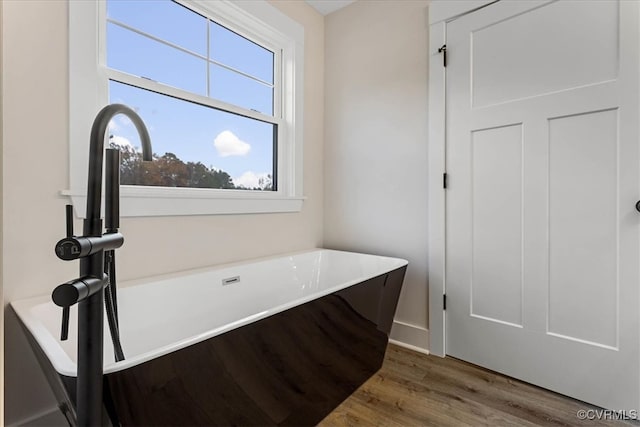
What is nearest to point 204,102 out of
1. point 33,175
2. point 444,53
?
point 33,175

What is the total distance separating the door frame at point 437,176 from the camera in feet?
6.97

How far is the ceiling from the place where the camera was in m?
2.59

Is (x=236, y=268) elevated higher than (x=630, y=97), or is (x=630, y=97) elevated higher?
(x=630, y=97)

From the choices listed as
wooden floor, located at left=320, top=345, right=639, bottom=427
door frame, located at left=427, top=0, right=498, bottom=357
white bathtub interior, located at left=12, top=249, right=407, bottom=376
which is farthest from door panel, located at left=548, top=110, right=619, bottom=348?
white bathtub interior, located at left=12, top=249, right=407, bottom=376

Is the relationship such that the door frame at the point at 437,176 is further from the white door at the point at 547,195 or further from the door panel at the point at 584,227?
the door panel at the point at 584,227

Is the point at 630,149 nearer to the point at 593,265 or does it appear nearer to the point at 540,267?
the point at 593,265

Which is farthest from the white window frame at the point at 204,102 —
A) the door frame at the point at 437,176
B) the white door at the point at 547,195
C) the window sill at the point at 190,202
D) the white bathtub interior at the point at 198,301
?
the white door at the point at 547,195

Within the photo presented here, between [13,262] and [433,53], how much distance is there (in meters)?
2.42

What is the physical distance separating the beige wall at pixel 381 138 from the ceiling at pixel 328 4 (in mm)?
48

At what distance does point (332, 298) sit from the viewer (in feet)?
4.55

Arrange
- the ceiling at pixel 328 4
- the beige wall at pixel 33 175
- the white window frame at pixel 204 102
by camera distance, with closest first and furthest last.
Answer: the beige wall at pixel 33 175 < the white window frame at pixel 204 102 < the ceiling at pixel 328 4

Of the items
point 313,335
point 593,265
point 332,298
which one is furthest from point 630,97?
point 313,335

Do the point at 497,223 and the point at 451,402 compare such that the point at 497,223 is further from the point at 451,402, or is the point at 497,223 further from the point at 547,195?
the point at 451,402

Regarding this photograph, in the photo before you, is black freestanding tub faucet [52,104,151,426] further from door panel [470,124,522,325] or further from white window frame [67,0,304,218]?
door panel [470,124,522,325]
